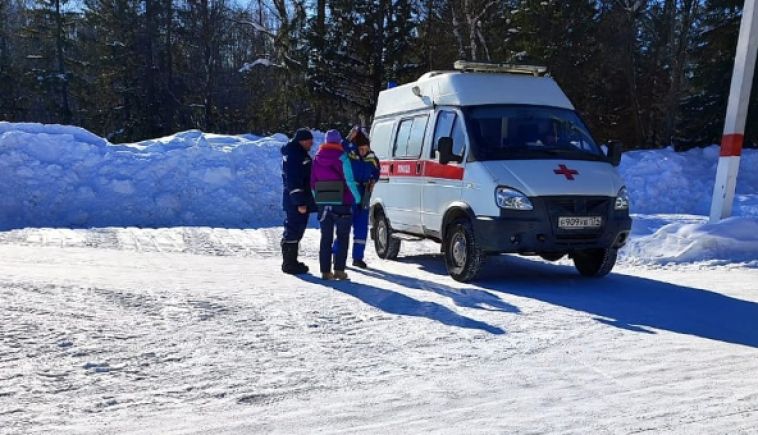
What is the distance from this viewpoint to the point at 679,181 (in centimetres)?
1819

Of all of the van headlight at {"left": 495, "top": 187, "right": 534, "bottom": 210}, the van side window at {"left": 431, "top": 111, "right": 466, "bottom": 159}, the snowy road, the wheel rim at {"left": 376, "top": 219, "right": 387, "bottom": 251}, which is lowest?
the snowy road

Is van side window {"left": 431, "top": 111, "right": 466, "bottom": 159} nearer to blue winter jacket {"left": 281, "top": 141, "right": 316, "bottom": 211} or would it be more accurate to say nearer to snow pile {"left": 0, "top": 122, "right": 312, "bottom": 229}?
blue winter jacket {"left": 281, "top": 141, "right": 316, "bottom": 211}

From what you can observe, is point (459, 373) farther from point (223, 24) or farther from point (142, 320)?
point (223, 24)

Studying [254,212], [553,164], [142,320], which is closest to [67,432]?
[142,320]

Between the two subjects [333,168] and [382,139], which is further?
[382,139]

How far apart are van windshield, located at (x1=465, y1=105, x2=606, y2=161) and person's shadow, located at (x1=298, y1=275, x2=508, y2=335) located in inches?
78.7

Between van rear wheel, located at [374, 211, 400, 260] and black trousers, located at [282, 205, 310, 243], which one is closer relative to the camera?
black trousers, located at [282, 205, 310, 243]

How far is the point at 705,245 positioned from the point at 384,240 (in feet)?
14.9

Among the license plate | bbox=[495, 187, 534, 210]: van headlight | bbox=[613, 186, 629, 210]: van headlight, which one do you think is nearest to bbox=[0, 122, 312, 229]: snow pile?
bbox=[495, 187, 534, 210]: van headlight

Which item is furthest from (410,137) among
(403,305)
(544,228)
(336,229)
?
(403,305)

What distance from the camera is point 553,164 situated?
7605 millimetres

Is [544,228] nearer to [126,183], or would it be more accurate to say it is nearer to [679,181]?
[126,183]

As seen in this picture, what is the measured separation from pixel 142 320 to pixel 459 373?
2736 millimetres

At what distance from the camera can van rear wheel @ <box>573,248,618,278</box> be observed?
8133 millimetres
